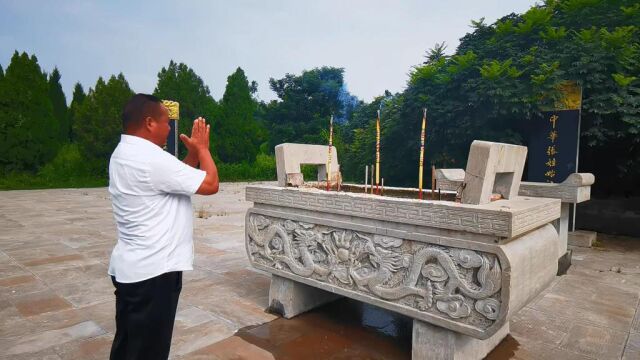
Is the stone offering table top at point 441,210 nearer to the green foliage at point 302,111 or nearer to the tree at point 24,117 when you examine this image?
the tree at point 24,117

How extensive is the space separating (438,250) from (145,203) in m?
1.60

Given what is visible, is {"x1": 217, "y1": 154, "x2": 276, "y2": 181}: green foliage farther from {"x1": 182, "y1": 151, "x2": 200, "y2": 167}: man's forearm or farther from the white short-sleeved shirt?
the white short-sleeved shirt

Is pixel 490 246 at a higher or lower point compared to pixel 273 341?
higher

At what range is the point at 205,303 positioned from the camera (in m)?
3.47

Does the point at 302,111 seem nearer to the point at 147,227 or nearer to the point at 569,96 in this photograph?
the point at 569,96

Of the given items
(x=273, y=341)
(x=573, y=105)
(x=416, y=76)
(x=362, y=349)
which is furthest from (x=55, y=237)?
(x=573, y=105)

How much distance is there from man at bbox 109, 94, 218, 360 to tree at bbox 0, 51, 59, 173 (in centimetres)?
1544

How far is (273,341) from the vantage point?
2.80m

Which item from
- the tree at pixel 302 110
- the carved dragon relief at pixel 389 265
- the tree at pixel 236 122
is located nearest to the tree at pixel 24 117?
the tree at pixel 236 122

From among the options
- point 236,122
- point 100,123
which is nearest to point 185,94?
point 236,122

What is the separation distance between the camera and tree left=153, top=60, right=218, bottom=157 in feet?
62.8

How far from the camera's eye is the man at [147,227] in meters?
1.62

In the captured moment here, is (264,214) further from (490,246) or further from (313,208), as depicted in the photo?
(490,246)

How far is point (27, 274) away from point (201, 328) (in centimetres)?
257
